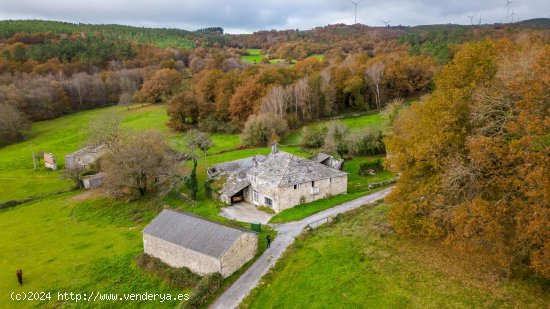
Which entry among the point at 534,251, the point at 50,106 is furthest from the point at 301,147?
the point at 50,106

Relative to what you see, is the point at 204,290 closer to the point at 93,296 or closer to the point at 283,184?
the point at 93,296

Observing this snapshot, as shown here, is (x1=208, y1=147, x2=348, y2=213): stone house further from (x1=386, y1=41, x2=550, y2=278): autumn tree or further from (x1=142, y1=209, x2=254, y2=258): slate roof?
(x1=386, y1=41, x2=550, y2=278): autumn tree

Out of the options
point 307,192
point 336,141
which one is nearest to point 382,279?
point 307,192

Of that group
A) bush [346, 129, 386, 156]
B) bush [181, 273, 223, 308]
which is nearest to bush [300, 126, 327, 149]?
bush [346, 129, 386, 156]

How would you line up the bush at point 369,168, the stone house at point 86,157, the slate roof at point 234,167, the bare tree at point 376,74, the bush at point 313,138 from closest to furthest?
the slate roof at point 234,167, the bush at point 369,168, the stone house at point 86,157, the bush at point 313,138, the bare tree at point 376,74

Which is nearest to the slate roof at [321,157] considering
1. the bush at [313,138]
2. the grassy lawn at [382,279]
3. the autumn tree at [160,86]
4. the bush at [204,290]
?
the bush at [313,138]

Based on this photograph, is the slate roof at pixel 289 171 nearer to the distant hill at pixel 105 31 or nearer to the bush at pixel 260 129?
the bush at pixel 260 129
